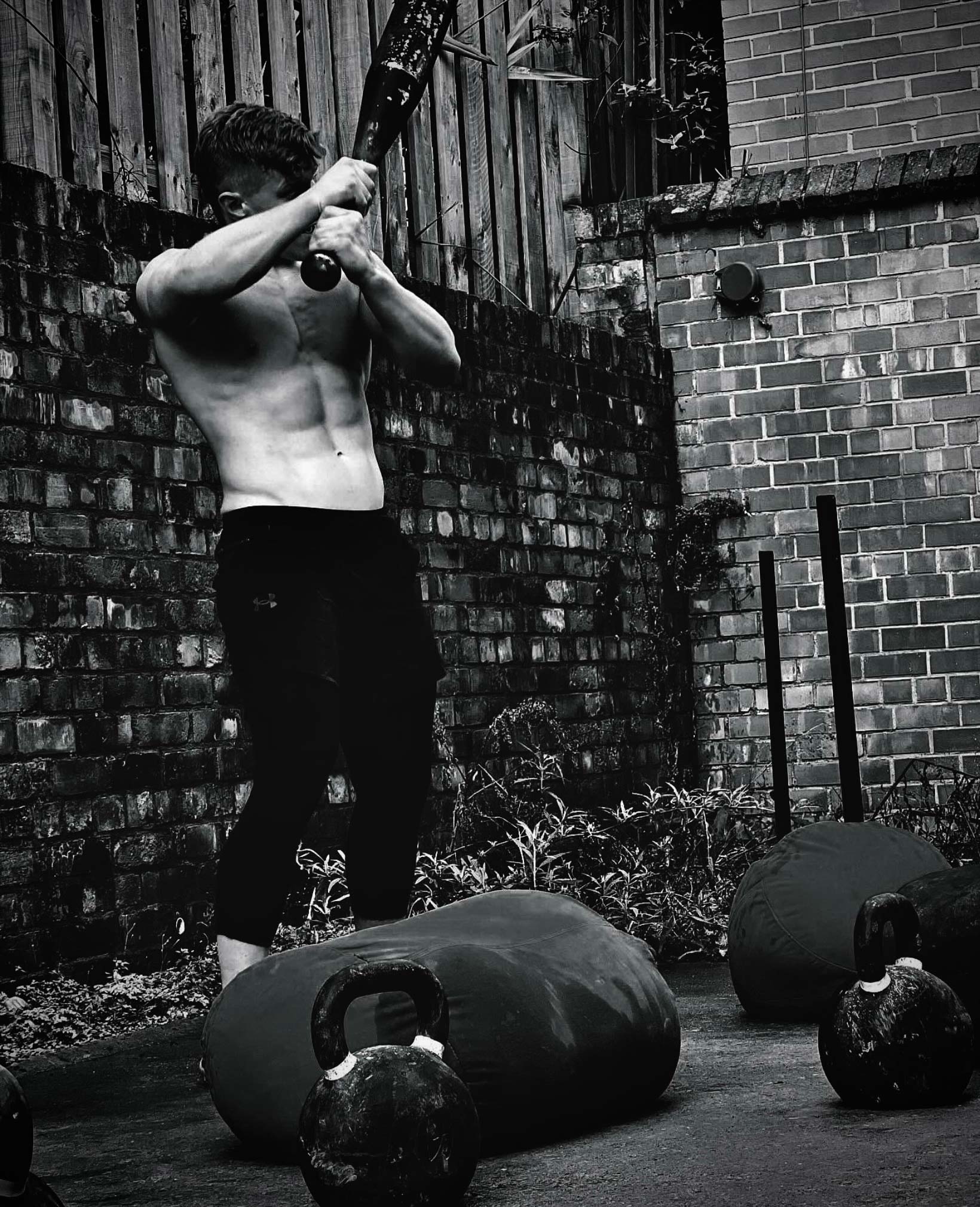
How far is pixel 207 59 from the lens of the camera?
5.63m

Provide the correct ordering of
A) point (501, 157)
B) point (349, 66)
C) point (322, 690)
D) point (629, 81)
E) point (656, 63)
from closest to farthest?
point (322, 690), point (349, 66), point (501, 157), point (629, 81), point (656, 63)

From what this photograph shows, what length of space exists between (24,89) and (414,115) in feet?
7.09

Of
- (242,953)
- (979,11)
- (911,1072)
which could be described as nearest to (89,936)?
(242,953)

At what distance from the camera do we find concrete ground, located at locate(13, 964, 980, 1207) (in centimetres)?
249

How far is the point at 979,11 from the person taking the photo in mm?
8023

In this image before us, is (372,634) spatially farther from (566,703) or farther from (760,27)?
(760,27)

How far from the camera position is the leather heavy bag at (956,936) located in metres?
3.43

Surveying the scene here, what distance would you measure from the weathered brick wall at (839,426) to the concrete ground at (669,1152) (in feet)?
12.6

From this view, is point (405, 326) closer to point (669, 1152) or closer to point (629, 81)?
point (669, 1152)

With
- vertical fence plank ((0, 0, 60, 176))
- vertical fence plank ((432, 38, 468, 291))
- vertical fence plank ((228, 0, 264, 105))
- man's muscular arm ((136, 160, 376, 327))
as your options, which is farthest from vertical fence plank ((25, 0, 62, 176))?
vertical fence plank ((432, 38, 468, 291))

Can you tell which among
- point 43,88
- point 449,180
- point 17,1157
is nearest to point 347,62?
point 449,180

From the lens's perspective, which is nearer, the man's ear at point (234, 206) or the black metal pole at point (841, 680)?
the man's ear at point (234, 206)

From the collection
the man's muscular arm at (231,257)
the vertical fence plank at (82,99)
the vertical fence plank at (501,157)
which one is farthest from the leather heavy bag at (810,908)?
the vertical fence plank at (501,157)

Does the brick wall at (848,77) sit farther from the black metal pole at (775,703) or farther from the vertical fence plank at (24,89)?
the vertical fence plank at (24,89)
